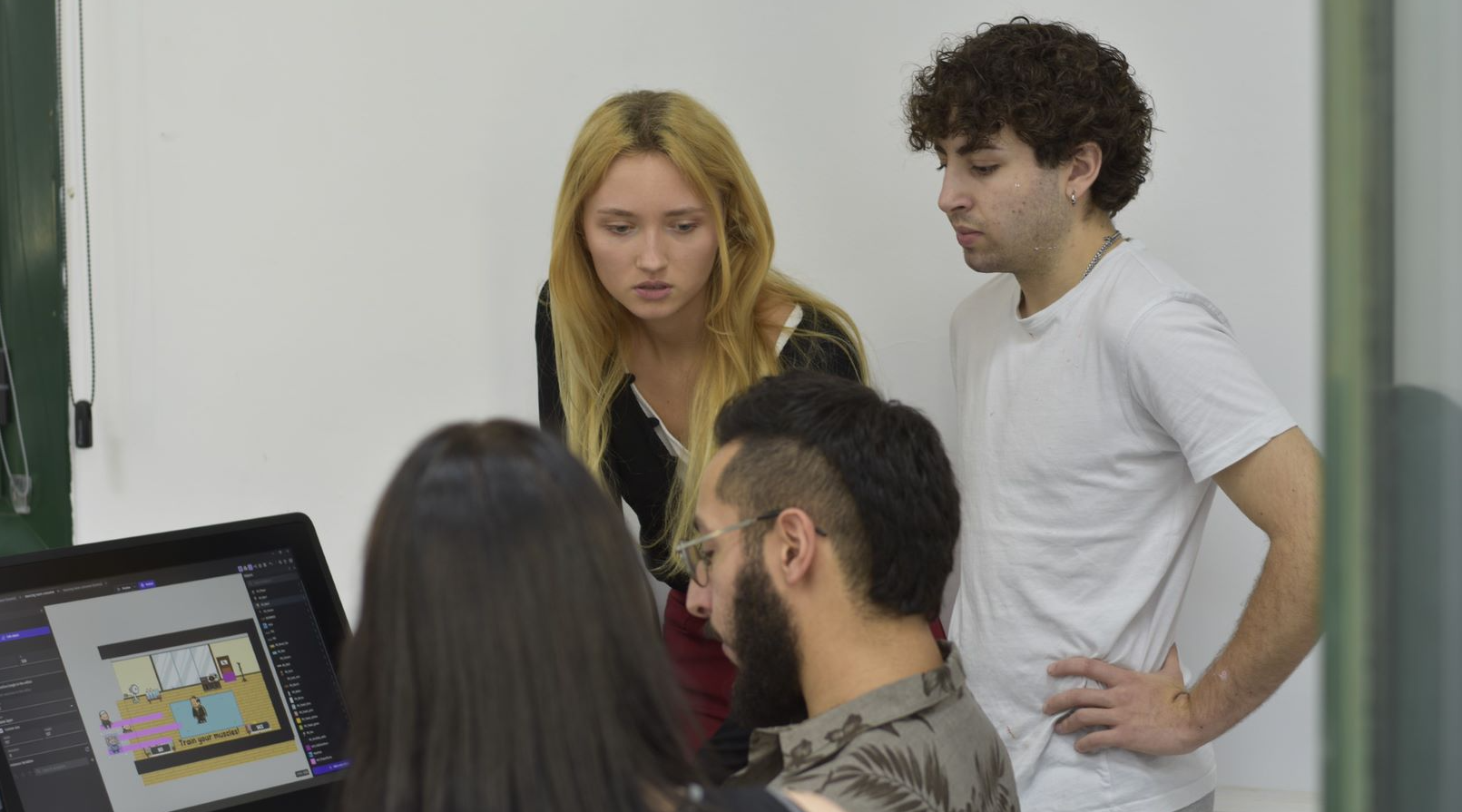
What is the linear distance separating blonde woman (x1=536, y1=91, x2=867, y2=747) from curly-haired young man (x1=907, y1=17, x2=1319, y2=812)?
0.98 feet

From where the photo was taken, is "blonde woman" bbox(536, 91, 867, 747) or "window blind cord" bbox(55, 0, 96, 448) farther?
"window blind cord" bbox(55, 0, 96, 448)

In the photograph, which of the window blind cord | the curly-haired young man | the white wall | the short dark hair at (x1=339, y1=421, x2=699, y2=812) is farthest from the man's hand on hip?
the window blind cord

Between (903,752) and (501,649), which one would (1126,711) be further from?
(501,649)

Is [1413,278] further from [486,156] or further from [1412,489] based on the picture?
[486,156]

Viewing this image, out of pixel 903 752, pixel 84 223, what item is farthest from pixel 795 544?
pixel 84 223

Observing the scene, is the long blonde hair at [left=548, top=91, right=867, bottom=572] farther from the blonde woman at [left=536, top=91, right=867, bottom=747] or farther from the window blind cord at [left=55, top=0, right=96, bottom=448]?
the window blind cord at [left=55, top=0, right=96, bottom=448]

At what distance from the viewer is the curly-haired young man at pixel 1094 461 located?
169cm

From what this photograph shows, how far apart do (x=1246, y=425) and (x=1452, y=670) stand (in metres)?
0.91

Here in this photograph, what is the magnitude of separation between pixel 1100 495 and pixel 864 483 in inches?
21.4

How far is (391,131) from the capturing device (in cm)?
265

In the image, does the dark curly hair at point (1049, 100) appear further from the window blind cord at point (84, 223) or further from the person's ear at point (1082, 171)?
the window blind cord at point (84, 223)

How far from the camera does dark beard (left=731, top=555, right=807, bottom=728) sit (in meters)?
1.34

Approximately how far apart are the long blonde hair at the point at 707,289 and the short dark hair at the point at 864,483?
21.7 inches

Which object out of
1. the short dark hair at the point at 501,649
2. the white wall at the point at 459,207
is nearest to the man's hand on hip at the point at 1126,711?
the white wall at the point at 459,207
